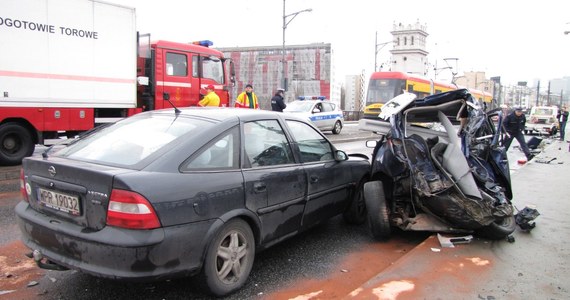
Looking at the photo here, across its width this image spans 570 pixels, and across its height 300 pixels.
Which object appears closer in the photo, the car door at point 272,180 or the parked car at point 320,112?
the car door at point 272,180

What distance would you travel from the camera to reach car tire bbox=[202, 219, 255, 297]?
3238 millimetres

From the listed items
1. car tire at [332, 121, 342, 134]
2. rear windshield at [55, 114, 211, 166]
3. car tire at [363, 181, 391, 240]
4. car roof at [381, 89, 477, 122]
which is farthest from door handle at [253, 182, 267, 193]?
car tire at [332, 121, 342, 134]

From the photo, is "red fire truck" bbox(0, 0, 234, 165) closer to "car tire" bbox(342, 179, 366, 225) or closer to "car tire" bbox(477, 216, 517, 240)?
"car tire" bbox(342, 179, 366, 225)

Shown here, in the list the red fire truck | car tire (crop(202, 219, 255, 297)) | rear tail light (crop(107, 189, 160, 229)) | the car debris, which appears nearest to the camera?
rear tail light (crop(107, 189, 160, 229))

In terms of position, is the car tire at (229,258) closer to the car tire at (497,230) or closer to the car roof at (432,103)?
the car roof at (432,103)

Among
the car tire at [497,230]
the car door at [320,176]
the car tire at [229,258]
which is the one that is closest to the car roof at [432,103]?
the car door at [320,176]

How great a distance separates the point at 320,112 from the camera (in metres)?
20.4

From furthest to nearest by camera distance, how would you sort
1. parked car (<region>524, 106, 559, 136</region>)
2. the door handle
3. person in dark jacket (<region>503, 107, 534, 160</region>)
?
parked car (<region>524, 106, 559, 136</region>), person in dark jacket (<region>503, 107, 534, 160</region>), the door handle

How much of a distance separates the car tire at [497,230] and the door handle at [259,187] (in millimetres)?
2598

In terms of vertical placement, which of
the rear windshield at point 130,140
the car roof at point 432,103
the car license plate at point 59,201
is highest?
the car roof at point 432,103

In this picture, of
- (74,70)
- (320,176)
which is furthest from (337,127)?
(320,176)

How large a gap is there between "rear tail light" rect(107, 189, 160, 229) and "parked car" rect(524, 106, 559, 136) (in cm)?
2787

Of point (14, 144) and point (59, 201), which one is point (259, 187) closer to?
point (59, 201)

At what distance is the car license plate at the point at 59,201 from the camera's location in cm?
304
